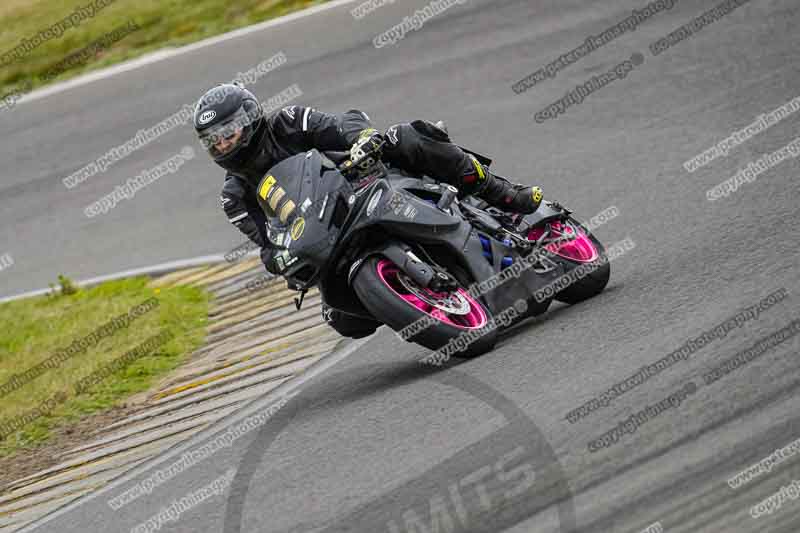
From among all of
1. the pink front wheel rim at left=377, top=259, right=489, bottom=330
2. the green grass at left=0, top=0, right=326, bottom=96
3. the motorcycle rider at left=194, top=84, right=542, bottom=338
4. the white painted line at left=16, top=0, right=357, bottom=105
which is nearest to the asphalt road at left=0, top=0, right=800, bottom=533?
the pink front wheel rim at left=377, top=259, right=489, bottom=330

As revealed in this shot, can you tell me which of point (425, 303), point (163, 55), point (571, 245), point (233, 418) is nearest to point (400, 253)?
point (425, 303)

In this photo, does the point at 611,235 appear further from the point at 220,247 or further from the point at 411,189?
the point at 220,247

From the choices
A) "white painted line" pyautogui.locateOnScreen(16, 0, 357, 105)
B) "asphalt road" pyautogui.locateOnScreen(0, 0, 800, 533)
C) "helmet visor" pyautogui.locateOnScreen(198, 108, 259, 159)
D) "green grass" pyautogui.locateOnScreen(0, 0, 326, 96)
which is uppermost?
"green grass" pyautogui.locateOnScreen(0, 0, 326, 96)

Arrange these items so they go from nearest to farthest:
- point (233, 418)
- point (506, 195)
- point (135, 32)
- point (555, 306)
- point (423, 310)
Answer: point (423, 310) → point (233, 418) → point (506, 195) → point (555, 306) → point (135, 32)

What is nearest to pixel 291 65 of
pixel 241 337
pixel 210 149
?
pixel 241 337

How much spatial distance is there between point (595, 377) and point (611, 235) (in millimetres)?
3032

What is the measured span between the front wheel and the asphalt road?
16 cm

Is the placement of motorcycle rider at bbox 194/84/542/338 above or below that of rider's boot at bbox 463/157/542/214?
above

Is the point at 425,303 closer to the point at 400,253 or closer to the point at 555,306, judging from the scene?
the point at 400,253

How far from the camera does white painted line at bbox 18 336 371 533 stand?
6.82 meters

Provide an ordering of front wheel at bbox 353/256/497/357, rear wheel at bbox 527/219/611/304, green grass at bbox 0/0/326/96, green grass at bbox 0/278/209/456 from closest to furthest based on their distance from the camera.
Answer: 1. front wheel at bbox 353/256/497/357
2. rear wheel at bbox 527/219/611/304
3. green grass at bbox 0/278/209/456
4. green grass at bbox 0/0/326/96

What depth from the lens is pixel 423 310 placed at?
657 centimetres

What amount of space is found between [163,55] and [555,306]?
11.1 metres

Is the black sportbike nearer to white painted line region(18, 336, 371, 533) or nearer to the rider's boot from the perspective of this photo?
the rider's boot
